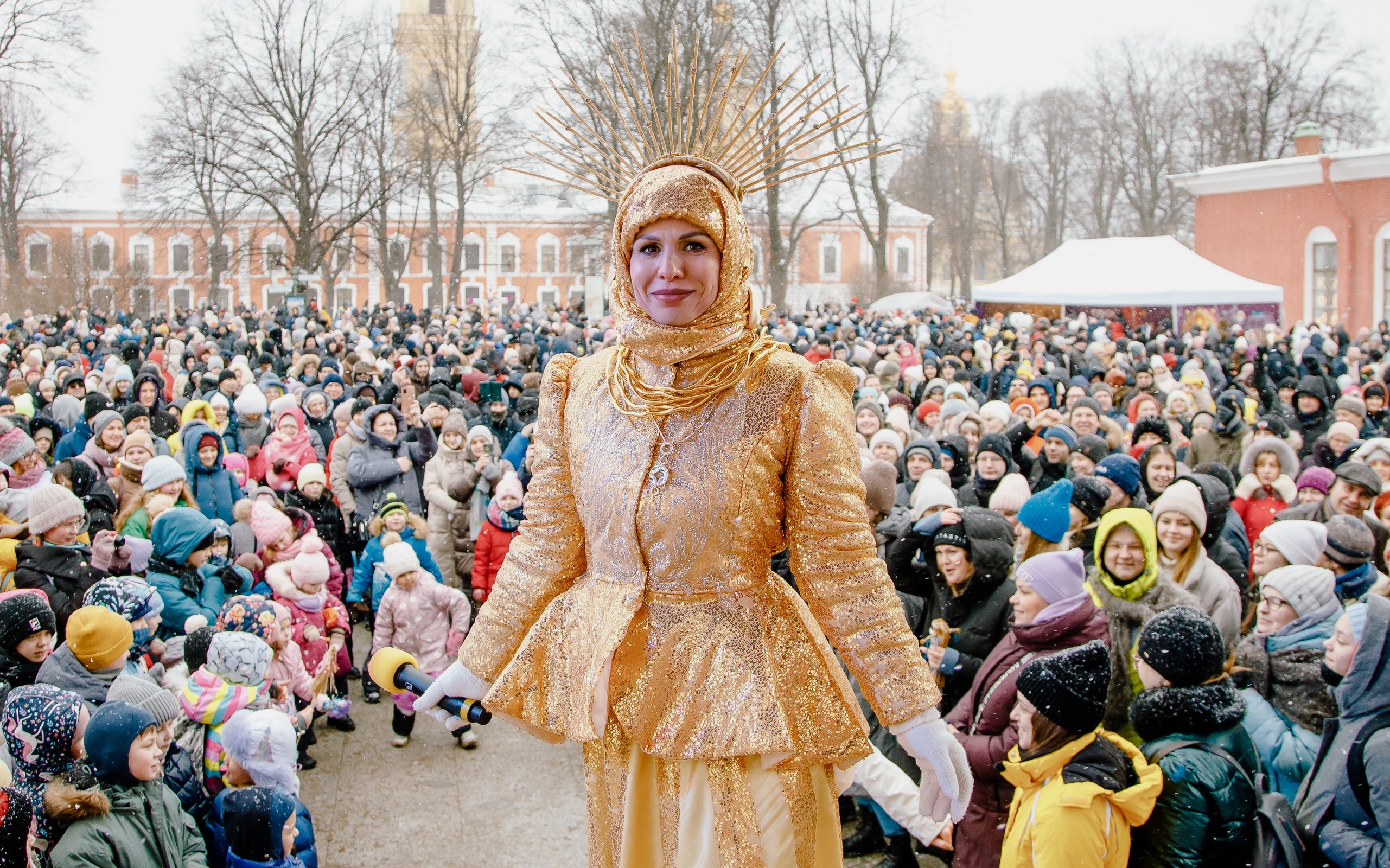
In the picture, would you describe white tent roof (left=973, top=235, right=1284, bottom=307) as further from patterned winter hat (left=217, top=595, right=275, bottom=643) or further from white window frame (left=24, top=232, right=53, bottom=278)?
white window frame (left=24, top=232, right=53, bottom=278)

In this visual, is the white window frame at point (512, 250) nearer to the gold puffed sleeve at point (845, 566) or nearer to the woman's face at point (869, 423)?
the woman's face at point (869, 423)

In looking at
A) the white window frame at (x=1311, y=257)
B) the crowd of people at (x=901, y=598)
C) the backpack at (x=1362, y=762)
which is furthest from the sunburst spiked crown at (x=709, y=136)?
the white window frame at (x=1311, y=257)

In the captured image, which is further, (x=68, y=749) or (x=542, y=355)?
(x=542, y=355)

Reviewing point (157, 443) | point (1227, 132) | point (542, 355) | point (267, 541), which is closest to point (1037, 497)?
point (267, 541)

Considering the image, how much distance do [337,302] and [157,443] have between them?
2177 inches

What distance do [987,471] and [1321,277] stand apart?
2953 centimetres

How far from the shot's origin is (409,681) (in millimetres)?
2559

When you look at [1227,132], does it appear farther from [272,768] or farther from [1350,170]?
[272,768]

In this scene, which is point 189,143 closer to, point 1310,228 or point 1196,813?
point 1310,228

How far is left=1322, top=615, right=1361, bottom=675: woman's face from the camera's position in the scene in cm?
336

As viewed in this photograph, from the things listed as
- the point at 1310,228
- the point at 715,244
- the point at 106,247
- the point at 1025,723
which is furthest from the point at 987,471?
Result: the point at 106,247

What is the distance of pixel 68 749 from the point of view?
339cm

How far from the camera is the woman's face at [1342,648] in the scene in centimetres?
336

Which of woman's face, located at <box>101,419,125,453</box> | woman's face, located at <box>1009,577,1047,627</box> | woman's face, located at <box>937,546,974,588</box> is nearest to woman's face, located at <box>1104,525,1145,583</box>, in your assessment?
woman's face, located at <box>937,546,974,588</box>
